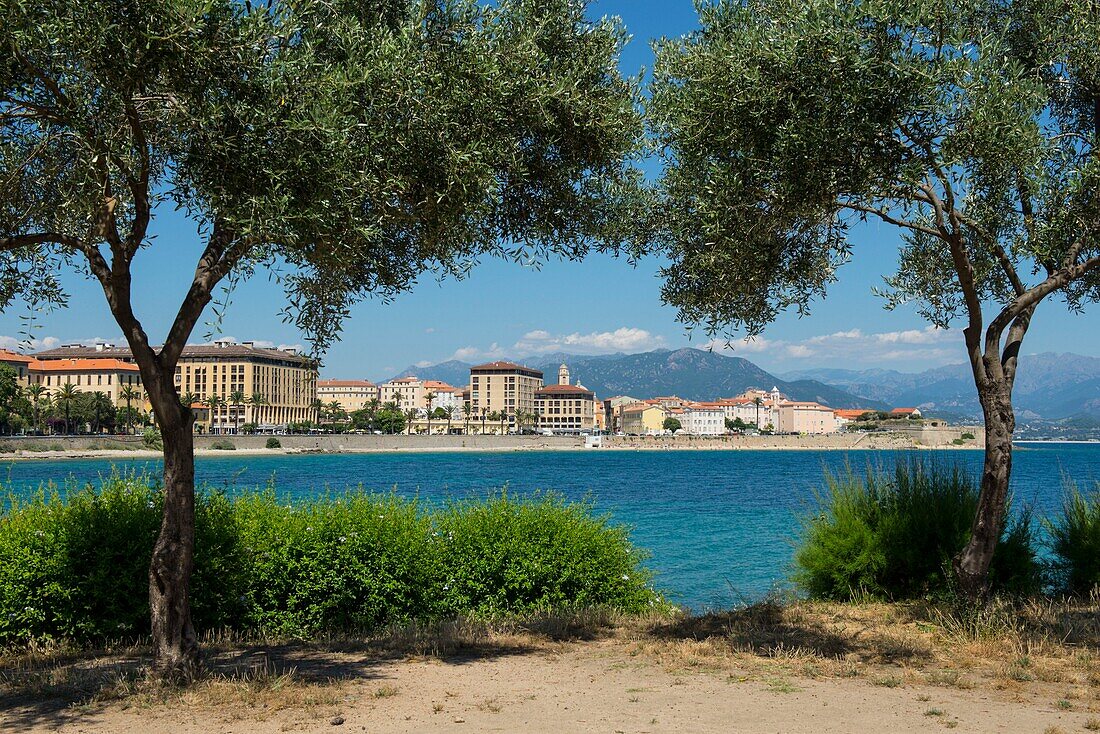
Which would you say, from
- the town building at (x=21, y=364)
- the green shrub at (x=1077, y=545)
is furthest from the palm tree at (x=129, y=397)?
the green shrub at (x=1077, y=545)

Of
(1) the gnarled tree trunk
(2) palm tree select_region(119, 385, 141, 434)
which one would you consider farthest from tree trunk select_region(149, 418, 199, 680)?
(2) palm tree select_region(119, 385, 141, 434)

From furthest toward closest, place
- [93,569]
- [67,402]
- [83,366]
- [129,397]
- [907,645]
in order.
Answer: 1. [83,366]
2. [129,397]
3. [67,402]
4. [93,569]
5. [907,645]

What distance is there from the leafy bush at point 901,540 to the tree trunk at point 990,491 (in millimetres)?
2444

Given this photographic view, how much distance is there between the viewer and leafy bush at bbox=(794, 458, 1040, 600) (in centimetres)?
1334

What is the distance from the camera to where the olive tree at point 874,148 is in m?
8.88

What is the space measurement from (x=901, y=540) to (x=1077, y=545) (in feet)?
9.50

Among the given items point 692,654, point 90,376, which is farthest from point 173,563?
point 90,376

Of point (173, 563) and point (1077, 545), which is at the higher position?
point (173, 563)

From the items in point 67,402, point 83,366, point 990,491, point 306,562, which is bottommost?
point 306,562

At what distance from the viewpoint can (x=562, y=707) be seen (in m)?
7.62

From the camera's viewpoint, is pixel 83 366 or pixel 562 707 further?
pixel 83 366

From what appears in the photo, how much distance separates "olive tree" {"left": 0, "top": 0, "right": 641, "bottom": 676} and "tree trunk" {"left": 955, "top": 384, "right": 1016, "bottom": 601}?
201 inches

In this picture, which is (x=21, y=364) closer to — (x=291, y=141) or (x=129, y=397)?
(x=129, y=397)

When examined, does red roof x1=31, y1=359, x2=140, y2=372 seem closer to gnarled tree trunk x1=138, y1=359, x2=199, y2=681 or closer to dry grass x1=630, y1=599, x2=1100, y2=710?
dry grass x1=630, y1=599, x2=1100, y2=710
